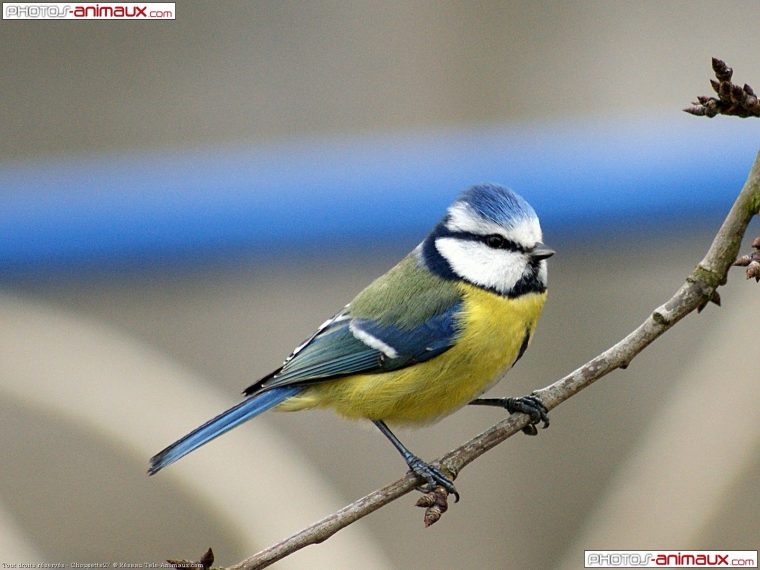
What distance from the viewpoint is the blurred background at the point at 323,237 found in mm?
2330

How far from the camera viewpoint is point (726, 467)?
211 centimetres

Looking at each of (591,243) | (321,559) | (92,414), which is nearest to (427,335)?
(321,559)

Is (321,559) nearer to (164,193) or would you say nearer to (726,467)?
(726,467)

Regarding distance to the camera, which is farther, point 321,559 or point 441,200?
point 441,200

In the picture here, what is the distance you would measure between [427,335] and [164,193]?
59.5 inches

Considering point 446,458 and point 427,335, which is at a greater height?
point 427,335

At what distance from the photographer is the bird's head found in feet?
4.40

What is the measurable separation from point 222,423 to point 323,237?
4.60 ft

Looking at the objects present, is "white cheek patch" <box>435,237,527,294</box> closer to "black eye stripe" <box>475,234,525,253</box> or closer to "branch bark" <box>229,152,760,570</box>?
"black eye stripe" <box>475,234,525,253</box>

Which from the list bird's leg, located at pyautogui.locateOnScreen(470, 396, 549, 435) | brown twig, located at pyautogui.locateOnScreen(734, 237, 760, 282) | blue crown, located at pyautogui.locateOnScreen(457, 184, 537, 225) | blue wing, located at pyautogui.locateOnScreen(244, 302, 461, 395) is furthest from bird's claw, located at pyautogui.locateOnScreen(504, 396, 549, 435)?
brown twig, located at pyautogui.locateOnScreen(734, 237, 760, 282)

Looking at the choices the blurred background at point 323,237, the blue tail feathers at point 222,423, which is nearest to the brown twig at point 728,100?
the blue tail feathers at point 222,423

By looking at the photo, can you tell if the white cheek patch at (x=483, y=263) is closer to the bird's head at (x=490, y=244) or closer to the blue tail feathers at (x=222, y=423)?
the bird's head at (x=490, y=244)

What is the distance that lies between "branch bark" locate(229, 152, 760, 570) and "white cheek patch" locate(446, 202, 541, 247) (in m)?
0.23

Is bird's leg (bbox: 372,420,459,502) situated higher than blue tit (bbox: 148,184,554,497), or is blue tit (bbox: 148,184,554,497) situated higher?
blue tit (bbox: 148,184,554,497)
